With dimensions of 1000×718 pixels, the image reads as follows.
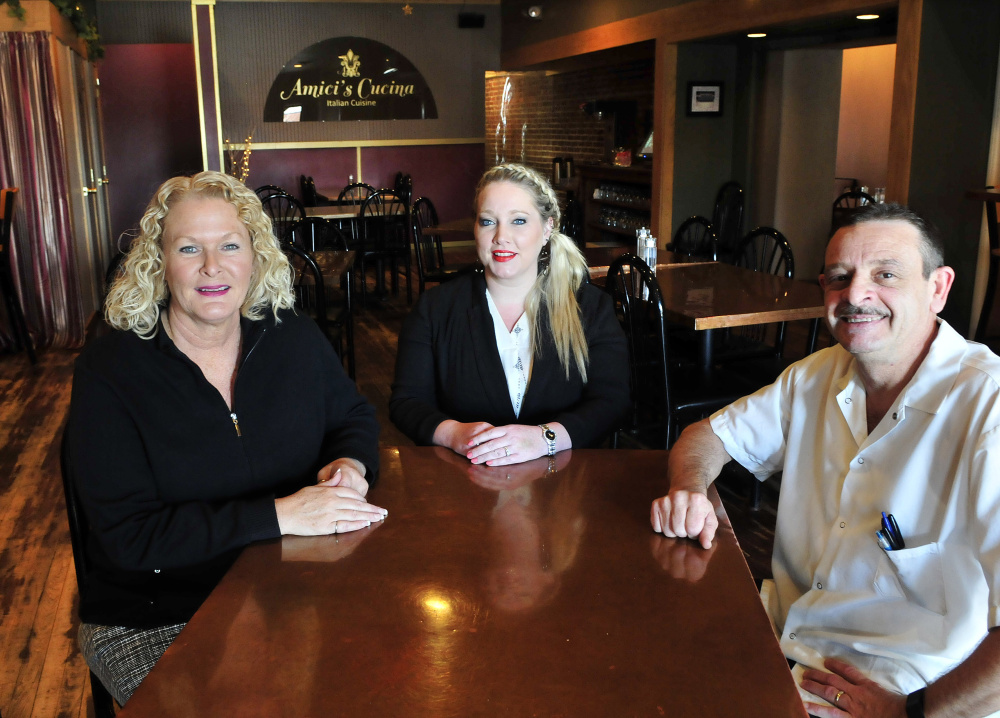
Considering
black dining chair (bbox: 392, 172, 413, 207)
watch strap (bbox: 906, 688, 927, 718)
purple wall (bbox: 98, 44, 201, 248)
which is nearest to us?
watch strap (bbox: 906, 688, 927, 718)

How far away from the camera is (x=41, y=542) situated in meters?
3.18

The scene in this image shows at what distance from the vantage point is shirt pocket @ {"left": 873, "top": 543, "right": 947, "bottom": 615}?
1.30 metres

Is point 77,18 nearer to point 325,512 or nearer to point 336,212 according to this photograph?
point 336,212

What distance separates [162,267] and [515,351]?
905 mm

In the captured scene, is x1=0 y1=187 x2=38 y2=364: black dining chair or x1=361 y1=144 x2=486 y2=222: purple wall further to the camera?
x1=361 y1=144 x2=486 y2=222: purple wall

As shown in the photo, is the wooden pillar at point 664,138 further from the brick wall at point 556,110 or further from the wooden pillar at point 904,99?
the wooden pillar at point 904,99

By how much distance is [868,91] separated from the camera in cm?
1008

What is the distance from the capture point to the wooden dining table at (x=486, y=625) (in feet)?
3.27

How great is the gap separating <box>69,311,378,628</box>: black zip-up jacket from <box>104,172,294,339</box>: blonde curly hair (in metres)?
0.04

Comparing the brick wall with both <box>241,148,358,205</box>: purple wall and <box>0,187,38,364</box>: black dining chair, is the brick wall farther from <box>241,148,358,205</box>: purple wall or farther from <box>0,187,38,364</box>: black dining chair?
<box>0,187,38,364</box>: black dining chair

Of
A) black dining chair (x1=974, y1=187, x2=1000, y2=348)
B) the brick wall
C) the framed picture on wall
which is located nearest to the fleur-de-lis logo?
the brick wall

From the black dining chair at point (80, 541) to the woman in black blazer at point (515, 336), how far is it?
29.7 inches

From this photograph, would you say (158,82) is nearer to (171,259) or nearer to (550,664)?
(171,259)

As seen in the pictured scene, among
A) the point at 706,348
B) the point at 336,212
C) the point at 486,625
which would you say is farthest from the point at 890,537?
the point at 336,212
